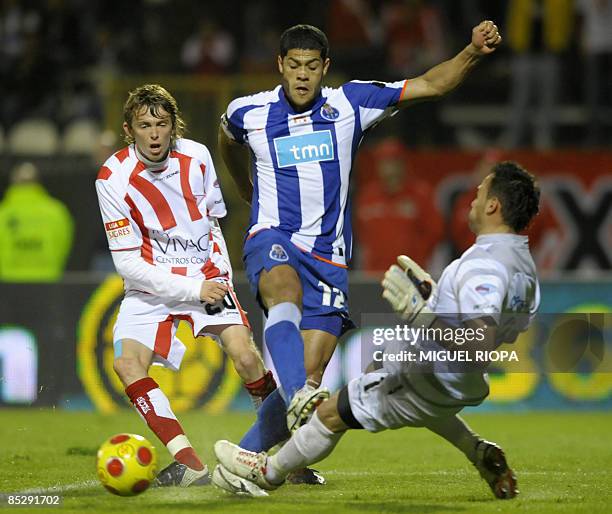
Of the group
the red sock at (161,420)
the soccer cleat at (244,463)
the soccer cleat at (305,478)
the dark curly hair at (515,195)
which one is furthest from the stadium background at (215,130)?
the dark curly hair at (515,195)

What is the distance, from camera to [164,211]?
24.5 feet

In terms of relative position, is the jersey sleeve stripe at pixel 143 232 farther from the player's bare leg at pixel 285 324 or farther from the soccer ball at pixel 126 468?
the soccer ball at pixel 126 468

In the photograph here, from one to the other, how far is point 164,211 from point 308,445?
1.84 m

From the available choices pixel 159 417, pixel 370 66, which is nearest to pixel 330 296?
pixel 159 417

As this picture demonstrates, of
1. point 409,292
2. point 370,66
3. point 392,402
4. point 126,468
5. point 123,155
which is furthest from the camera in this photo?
point 370,66

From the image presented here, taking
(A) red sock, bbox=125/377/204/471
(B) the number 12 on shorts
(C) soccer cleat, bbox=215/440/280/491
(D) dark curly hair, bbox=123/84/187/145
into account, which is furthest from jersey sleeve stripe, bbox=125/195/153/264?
(C) soccer cleat, bbox=215/440/280/491

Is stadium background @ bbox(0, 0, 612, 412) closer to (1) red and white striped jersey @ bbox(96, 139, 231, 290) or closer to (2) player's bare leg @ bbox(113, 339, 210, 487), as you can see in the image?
(1) red and white striped jersey @ bbox(96, 139, 231, 290)

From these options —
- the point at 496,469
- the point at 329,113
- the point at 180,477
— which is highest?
the point at 329,113

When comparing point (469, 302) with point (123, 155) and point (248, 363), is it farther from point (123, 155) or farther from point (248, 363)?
point (123, 155)

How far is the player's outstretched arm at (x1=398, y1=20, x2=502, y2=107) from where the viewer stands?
7137 mm

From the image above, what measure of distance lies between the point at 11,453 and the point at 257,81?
7828 mm

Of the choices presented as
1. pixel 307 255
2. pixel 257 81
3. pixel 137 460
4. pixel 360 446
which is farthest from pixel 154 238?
pixel 257 81

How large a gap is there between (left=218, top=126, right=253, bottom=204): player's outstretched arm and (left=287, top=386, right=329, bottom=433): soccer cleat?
6.12 ft

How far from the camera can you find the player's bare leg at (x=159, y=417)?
23.5 ft
